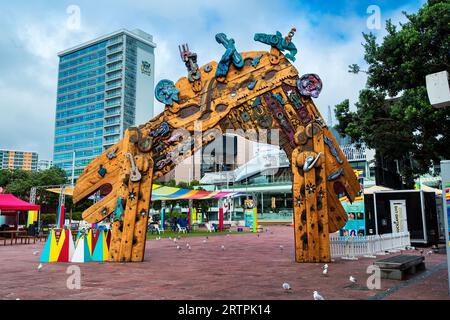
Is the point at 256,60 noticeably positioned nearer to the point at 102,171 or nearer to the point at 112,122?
the point at 102,171

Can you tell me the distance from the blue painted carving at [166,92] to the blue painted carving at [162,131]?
605 millimetres

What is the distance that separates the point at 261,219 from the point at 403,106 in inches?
1683

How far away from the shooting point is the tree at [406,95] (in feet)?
34.6

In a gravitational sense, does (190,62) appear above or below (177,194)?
above

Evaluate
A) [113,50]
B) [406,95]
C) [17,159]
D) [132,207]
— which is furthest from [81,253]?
[17,159]

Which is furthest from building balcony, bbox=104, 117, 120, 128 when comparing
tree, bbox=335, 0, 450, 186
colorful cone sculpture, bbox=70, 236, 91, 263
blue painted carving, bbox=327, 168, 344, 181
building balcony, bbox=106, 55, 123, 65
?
blue painted carving, bbox=327, 168, 344, 181

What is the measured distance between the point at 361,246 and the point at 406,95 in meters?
4.98

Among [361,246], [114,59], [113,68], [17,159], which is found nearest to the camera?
[361,246]

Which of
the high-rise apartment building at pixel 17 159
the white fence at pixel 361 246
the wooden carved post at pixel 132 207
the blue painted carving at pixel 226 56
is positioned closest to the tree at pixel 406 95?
the white fence at pixel 361 246

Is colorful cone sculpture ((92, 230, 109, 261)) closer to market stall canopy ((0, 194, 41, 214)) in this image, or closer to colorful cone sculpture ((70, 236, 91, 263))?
colorful cone sculpture ((70, 236, 91, 263))

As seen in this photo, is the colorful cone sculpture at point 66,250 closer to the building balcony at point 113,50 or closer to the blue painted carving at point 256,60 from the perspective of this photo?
the blue painted carving at point 256,60

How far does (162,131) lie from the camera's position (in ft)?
34.3

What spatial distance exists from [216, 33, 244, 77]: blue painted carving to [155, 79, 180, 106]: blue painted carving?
1330mm
